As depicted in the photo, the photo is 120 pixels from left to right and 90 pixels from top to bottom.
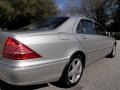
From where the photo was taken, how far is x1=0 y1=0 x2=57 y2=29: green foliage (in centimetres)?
2078

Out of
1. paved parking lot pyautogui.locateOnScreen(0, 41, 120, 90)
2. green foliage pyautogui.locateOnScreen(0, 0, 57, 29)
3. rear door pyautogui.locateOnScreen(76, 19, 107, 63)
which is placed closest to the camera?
paved parking lot pyautogui.locateOnScreen(0, 41, 120, 90)

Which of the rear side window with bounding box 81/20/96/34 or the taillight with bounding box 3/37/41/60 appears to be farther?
the rear side window with bounding box 81/20/96/34

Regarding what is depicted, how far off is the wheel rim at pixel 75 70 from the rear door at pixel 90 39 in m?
0.43

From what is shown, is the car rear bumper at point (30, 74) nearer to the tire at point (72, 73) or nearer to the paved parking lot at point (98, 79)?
the tire at point (72, 73)

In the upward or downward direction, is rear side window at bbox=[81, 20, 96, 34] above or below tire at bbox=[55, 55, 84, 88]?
above

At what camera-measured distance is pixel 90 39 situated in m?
4.73

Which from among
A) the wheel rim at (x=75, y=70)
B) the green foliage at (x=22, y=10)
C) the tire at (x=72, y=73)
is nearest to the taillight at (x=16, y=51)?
the tire at (x=72, y=73)

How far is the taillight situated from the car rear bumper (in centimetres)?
18

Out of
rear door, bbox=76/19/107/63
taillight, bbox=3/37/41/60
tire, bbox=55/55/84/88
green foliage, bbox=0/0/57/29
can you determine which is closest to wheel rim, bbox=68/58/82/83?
tire, bbox=55/55/84/88

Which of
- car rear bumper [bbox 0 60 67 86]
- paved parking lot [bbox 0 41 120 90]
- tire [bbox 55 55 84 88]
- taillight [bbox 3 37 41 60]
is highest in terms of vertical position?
taillight [bbox 3 37 41 60]

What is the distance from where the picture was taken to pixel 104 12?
103 feet

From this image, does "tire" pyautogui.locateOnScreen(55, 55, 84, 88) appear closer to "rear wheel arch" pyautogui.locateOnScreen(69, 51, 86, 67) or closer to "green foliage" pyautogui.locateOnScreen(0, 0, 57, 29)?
"rear wheel arch" pyautogui.locateOnScreen(69, 51, 86, 67)

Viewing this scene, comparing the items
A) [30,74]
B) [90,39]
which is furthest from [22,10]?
[30,74]

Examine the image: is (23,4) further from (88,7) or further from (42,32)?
(42,32)
